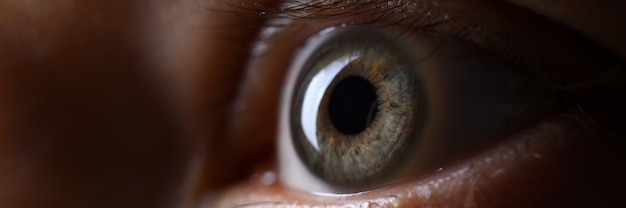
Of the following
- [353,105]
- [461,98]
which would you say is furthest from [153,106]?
[461,98]

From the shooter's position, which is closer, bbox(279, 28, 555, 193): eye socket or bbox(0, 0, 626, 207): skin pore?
bbox(279, 28, 555, 193): eye socket

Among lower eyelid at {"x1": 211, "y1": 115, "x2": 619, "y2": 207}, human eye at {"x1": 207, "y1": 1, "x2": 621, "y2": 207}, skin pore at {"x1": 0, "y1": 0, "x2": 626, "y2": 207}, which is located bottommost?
lower eyelid at {"x1": 211, "y1": 115, "x2": 619, "y2": 207}

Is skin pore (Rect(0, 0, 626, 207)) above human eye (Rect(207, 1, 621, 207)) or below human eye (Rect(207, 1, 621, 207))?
above

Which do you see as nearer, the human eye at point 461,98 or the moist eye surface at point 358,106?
the human eye at point 461,98

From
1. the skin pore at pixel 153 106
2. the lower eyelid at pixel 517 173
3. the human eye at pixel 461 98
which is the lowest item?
the lower eyelid at pixel 517 173

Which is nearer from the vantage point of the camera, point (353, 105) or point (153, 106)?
point (353, 105)

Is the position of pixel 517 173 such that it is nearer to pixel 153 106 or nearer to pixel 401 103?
pixel 401 103

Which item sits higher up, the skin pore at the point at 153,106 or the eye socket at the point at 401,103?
the skin pore at the point at 153,106
